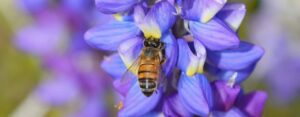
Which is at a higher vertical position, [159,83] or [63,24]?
[159,83]

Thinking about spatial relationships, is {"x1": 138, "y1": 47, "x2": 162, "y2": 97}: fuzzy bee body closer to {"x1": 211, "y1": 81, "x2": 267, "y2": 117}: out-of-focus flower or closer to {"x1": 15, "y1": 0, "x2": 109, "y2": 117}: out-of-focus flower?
{"x1": 211, "y1": 81, "x2": 267, "y2": 117}: out-of-focus flower

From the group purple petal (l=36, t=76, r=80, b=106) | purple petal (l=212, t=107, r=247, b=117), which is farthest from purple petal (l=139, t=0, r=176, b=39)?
purple petal (l=36, t=76, r=80, b=106)

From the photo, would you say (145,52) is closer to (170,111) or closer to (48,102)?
(170,111)

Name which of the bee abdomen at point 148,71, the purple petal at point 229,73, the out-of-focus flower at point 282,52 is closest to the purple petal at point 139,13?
the bee abdomen at point 148,71

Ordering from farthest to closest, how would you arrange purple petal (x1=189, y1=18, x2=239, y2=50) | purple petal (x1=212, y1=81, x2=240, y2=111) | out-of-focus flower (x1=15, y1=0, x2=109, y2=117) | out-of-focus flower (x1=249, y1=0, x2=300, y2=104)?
out-of-focus flower (x1=249, y1=0, x2=300, y2=104)
out-of-focus flower (x1=15, y1=0, x2=109, y2=117)
purple petal (x1=212, y1=81, x2=240, y2=111)
purple petal (x1=189, y1=18, x2=239, y2=50)

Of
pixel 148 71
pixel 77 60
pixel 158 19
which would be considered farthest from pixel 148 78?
pixel 77 60

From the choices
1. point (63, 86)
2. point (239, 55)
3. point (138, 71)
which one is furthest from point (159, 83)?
point (63, 86)

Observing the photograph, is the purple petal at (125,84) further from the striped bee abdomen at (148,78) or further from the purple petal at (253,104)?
the purple petal at (253,104)
